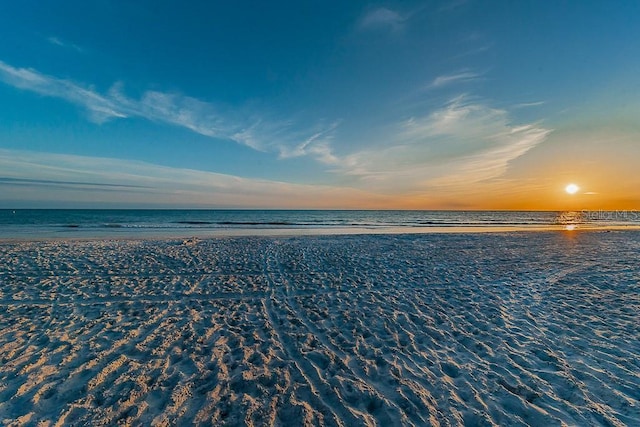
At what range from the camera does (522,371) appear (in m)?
4.66

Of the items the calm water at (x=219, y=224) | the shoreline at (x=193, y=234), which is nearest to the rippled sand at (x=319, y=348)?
the shoreline at (x=193, y=234)

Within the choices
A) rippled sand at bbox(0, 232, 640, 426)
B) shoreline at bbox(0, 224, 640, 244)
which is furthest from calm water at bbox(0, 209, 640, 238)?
rippled sand at bbox(0, 232, 640, 426)

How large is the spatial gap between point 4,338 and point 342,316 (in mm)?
6558

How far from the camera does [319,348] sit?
5449 mm

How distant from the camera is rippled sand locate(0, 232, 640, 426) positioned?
3818 mm

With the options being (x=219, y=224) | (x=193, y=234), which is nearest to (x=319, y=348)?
(x=193, y=234)

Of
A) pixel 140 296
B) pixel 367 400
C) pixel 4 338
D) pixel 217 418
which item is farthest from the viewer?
pixel 140 296

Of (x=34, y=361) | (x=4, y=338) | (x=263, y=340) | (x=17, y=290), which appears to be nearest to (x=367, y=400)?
(x=263, y=340)

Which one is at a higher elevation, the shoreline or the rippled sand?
the shoreline

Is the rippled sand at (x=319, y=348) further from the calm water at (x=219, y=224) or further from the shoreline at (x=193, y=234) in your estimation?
the calm water at (x=219, y=224)

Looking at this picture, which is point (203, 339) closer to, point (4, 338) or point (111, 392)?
point (111, 392)

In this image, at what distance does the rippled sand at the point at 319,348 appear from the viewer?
3.82m

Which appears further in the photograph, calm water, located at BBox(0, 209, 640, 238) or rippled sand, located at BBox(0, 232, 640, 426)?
calm water, located at BBox(0, 209, 640, 238)

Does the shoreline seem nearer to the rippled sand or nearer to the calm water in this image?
the calm water
